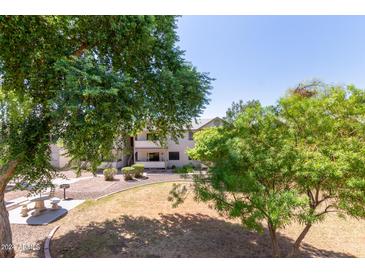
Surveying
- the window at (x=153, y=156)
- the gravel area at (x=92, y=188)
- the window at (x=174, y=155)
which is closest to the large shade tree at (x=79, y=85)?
the gravel area at (x=92, y=188)

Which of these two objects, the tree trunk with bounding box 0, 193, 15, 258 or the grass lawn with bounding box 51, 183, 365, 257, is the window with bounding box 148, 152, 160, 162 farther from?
the tree trunk with bounding box 0, 193, 15, 258

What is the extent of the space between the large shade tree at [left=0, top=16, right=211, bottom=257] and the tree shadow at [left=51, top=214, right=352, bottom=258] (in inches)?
85.2

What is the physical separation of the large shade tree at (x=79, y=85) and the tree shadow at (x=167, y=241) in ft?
7.10

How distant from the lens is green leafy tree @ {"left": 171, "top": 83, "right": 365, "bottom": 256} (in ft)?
11.1

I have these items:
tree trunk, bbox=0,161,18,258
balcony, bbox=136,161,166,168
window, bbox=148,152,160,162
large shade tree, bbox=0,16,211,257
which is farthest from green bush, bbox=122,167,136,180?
tree trunk, bbox=0,161,18,258

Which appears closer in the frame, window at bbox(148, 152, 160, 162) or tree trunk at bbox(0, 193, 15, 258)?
tree trunk at bbox(0, 193, 15, 258)

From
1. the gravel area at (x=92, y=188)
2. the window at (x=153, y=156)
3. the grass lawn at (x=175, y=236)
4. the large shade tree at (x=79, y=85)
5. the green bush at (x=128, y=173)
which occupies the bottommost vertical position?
the grass lawn at (x=175, y=236)

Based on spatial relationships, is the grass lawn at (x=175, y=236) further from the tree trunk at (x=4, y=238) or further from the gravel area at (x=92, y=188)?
the gravel area at (x=92, y=188)

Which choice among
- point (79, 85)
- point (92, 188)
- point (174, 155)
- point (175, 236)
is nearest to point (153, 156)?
point (174, 155)

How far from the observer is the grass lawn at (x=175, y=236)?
5.79 meters

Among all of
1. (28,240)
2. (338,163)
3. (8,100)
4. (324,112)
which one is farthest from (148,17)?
(28,240)

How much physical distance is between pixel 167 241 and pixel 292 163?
5.14 meters
